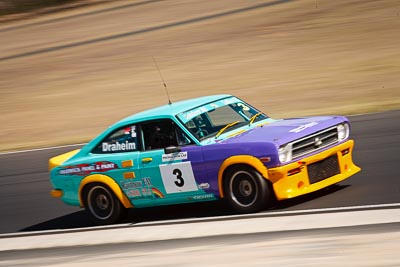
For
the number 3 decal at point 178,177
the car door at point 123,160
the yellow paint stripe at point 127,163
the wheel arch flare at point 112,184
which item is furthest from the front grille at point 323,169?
the wheel arch flare at point 112,184

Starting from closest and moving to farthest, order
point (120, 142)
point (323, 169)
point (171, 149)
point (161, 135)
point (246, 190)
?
point (246, 190)
point (323, 169)
point (171, 149)
point (161, 135)
point (120, 142)

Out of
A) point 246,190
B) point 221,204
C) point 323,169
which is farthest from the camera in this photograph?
point 221,204

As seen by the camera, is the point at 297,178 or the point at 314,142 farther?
the point at 314,142

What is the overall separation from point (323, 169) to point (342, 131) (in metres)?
0.65

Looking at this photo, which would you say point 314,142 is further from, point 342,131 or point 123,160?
point 123,160

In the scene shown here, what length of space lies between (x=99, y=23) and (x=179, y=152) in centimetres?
2570

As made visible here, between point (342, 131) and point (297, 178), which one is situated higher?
point (342, 131)

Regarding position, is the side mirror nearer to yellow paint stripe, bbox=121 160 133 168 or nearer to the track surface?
yellow paint stripe, bbox=121 160 133 168

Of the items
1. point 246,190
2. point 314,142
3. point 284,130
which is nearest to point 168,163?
point 246,190

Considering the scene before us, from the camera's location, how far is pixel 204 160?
28.7ft

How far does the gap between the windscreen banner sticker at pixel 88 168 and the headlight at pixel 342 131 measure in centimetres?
267

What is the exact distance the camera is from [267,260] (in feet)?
21.4

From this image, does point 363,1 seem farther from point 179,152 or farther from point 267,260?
point 267,260

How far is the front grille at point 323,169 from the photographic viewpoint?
859cm
